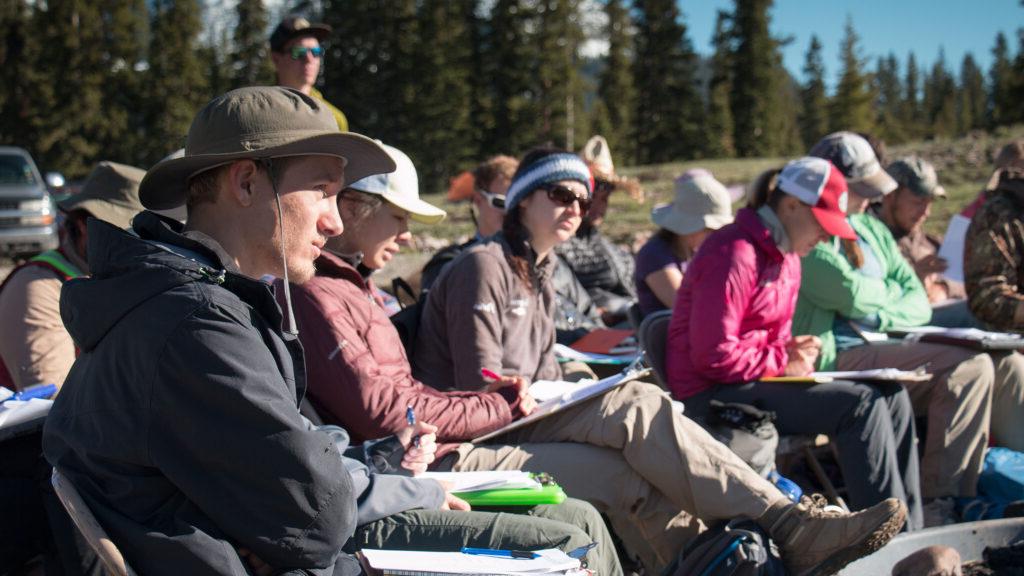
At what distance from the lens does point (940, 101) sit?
10112 cm

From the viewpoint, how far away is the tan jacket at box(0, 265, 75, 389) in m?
3.54

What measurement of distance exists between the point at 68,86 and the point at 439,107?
52.1 feet

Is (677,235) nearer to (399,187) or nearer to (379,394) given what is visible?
(399,187)

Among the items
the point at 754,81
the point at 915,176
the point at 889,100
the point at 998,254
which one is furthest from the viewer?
the point at 889,100

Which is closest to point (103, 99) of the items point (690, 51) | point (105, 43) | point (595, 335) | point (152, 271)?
point (105, 43)

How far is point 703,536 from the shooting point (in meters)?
3.20

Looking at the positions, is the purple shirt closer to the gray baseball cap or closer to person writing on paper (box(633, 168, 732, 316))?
person writing on paper (box(633, 168, 732, 316))

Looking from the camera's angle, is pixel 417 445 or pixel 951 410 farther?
pixel 951 410

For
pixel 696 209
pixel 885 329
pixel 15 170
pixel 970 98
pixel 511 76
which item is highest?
pixel 970 98

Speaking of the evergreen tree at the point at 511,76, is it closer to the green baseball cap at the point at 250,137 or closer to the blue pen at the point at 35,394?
the blue pen at the point at 35,394

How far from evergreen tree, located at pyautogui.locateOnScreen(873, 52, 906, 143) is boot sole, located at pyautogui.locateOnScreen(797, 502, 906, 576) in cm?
6871

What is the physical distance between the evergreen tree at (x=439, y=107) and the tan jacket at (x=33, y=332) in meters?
39.1

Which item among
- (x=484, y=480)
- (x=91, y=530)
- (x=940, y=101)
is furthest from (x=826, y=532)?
(x=940, y=101)

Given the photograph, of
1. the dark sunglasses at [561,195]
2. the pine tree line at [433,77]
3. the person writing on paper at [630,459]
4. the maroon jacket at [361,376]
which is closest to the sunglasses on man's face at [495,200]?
the dark sunglasses at [561,195]
